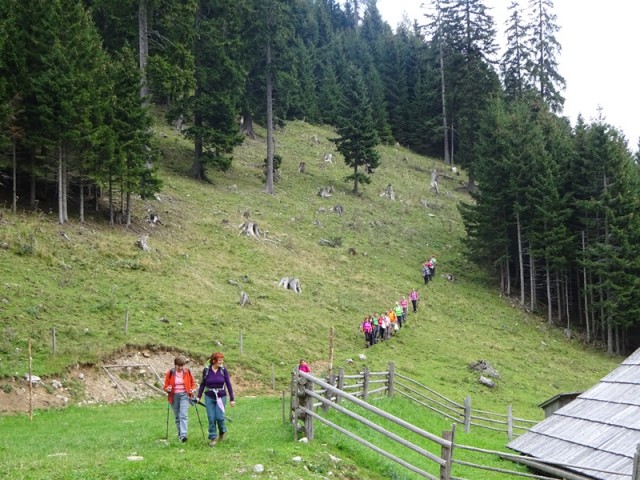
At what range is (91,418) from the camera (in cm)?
1773

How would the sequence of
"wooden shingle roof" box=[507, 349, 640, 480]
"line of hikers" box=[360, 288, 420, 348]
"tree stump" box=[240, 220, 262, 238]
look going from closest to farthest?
"wooden shingle roof" box=[507, 349, 640, 480] → "line of hikers" box=[360, 288, 420, 348] → "tree stump" box=[240, 220, 262, 238]

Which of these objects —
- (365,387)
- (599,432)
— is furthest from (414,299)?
(599,432)

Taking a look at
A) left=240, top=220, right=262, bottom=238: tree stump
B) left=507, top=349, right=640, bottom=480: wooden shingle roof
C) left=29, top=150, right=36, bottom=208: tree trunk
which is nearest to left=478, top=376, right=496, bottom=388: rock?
left=507, top=349, right=640, bottom=480: wooden shingle roof

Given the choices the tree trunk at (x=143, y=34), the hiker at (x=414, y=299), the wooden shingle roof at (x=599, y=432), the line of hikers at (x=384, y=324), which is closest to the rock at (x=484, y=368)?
the line of hikers at (x=384, y=324)

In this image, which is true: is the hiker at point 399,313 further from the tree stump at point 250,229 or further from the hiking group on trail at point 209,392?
the hiking group on trail at point 209,392

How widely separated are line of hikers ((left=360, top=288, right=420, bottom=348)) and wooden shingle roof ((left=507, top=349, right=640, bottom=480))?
16585mm

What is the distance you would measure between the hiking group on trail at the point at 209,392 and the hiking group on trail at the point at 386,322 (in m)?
18.5

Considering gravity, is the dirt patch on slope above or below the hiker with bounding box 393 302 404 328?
below

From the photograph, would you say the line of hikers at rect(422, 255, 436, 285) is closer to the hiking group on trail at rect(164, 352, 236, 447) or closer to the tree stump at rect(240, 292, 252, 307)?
the tree stump at rect(240, 292, 252, 307)

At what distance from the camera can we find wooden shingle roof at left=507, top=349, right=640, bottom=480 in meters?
10.2

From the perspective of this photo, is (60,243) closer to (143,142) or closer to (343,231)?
(143,142)

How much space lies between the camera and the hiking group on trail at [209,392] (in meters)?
11.2

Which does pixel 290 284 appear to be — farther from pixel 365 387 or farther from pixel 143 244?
pixel 365 387

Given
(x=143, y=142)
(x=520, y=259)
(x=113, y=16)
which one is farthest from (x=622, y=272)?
(x=113, y=16)
